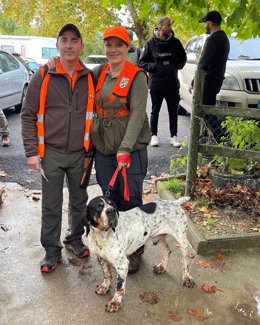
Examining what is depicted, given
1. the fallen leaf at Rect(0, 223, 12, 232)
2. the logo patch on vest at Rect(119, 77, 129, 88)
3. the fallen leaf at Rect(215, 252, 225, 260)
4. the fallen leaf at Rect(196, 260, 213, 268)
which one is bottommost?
the fallen leaf at Rect(196, 260, 213, 268)

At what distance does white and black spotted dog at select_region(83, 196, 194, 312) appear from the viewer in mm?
2822

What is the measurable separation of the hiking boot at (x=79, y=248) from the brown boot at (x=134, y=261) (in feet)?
1.57

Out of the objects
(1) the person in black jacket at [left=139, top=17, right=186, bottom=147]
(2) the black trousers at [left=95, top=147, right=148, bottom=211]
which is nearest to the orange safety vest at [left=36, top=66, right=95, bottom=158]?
(2) the black trousers at [left=95, top=147, right=148, bottom=211]

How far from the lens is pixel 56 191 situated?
3422 mm

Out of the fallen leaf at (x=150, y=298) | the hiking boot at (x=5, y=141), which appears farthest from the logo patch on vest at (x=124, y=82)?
the hiking boot at (x=5, y=141)

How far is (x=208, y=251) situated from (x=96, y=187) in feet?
7.11

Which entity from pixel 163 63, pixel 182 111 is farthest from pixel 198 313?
pixel 182 111

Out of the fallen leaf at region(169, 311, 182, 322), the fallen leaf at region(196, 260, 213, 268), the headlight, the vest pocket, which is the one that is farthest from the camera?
the headlight

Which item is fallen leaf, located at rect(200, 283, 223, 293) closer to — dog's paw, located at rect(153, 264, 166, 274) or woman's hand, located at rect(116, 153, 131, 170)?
dog's paw, located at rect(153, 264, 166, 274)

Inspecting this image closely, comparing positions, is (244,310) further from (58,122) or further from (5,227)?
(5,227)

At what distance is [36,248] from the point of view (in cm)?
387

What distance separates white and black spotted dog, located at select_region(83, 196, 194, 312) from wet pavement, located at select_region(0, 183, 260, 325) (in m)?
0.13

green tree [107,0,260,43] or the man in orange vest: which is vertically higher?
green tree [107,0,260,43]

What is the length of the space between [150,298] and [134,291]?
171mm
